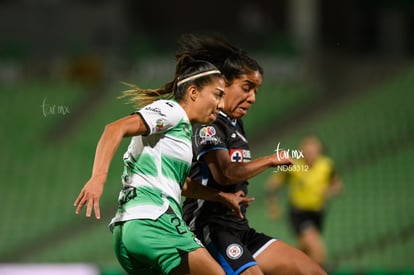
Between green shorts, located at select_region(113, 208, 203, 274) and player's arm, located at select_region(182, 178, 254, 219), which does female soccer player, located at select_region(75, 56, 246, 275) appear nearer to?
green shorts, located at select_region(113, 208, 203, 274)

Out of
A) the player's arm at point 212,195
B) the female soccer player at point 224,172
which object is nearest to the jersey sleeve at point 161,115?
the female soccer player at point 224,172

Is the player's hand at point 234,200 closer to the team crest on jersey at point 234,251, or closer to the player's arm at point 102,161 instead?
the team crest on jersey at point 234,251

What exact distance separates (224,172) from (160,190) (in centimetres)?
60

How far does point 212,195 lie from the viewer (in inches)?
181

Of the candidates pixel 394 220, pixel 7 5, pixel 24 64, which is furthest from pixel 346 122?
pixel 7 5

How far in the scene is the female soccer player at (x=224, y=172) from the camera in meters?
4.55

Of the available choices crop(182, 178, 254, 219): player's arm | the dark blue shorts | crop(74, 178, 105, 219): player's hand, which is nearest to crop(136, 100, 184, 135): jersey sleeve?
crop(74, 178, 105, 219): player's hand

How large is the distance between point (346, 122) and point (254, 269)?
9932mm

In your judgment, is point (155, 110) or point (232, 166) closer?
point (155, 110)

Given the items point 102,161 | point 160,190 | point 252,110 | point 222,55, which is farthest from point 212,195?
point 252,110

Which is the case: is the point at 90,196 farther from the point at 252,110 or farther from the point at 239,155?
the point at 252,110

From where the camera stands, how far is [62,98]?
15023mm

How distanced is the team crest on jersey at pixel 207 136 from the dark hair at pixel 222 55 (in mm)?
336

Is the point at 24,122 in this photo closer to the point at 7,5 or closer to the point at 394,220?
the point at 7,5
